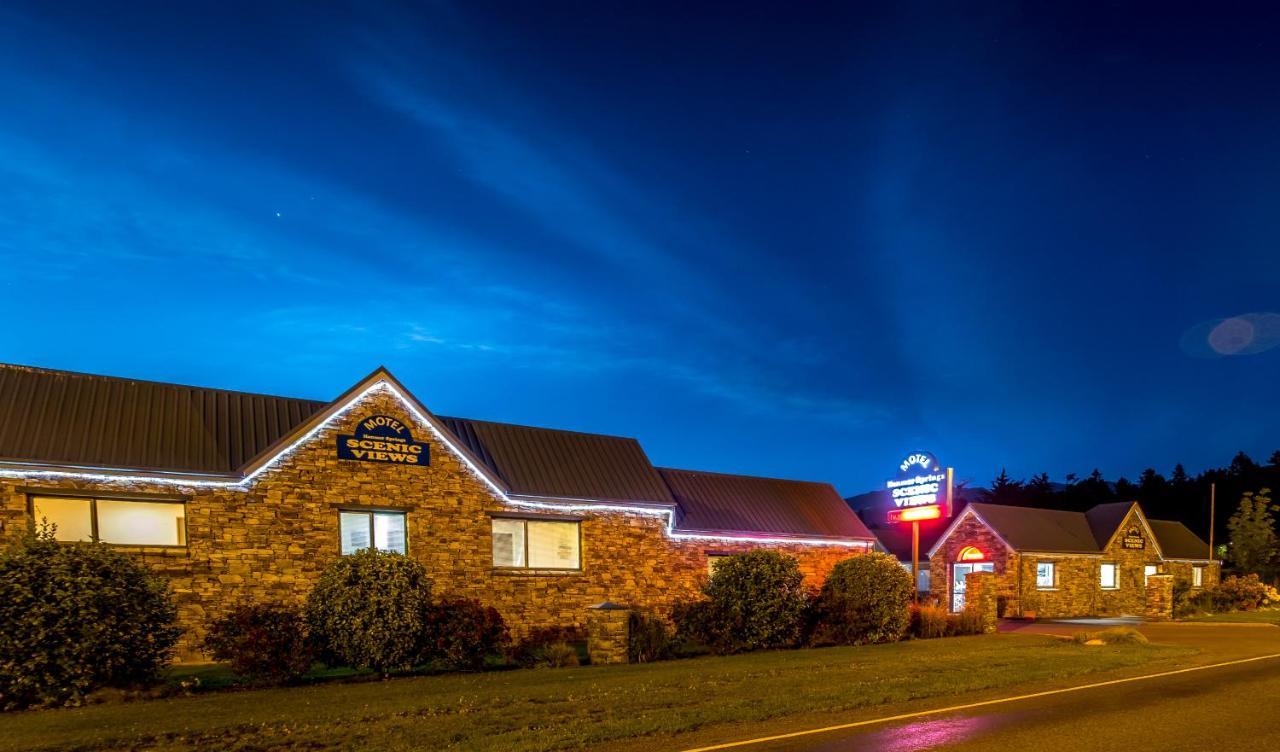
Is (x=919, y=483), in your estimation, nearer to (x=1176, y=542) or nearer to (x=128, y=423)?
(x=128, y=423)

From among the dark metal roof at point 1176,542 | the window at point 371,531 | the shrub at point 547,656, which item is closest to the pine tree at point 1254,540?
the dark metal roof at point 1176,542

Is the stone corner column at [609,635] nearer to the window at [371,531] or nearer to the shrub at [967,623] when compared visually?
the window at [371,531]

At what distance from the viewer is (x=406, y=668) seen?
1741 centimetres

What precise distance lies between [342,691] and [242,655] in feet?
7.37

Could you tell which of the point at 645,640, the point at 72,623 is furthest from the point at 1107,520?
the point at 72,623

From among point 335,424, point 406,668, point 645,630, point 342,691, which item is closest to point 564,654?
point 645,630

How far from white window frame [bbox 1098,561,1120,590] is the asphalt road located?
3057cm

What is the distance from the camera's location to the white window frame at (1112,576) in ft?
146

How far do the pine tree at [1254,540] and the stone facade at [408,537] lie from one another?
47335 millimetres

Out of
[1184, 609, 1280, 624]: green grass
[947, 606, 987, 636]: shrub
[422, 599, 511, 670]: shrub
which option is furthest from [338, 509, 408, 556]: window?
[1184, 609, 1280, 624]: green grass

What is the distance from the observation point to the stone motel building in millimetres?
19438

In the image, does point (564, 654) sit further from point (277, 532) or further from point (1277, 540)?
point (1277, 540)

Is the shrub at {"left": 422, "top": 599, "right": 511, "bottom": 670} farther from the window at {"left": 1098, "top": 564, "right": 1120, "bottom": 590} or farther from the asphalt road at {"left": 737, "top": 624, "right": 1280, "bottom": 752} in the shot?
the window at {"left": 1098, "top": 564, "right": 1120, "bottom": 590}

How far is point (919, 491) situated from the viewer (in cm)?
3133
